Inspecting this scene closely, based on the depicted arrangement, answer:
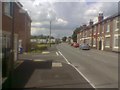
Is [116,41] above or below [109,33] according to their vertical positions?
below

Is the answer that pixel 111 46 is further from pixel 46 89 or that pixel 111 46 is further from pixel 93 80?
pixel 46 89

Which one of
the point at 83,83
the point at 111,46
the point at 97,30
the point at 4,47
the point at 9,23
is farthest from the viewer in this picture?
the point at 97,30

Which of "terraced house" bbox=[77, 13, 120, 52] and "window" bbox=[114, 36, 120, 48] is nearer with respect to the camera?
"window" bbox=[114, 36, 120, 48]

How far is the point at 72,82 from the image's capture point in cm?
1323

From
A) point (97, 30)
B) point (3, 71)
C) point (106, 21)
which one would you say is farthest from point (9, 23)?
point (97, 30)

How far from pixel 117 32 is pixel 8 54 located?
95.3ft

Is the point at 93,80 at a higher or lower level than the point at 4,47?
lower

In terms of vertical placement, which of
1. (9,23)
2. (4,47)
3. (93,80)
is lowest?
(93,80)

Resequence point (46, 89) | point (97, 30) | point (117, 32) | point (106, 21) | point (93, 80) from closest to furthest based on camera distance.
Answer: point (46, 89)
point (93, 80)
point (117, 32)
point (106, 21)
point (97, 30)

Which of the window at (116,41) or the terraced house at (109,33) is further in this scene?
the terraced house at (109,33)

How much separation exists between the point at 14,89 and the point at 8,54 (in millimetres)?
8328

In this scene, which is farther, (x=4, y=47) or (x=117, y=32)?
(x=117, y=32)

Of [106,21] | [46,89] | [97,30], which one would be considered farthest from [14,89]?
[97,30]

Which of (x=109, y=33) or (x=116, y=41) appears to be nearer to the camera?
(x=116, y=41)
